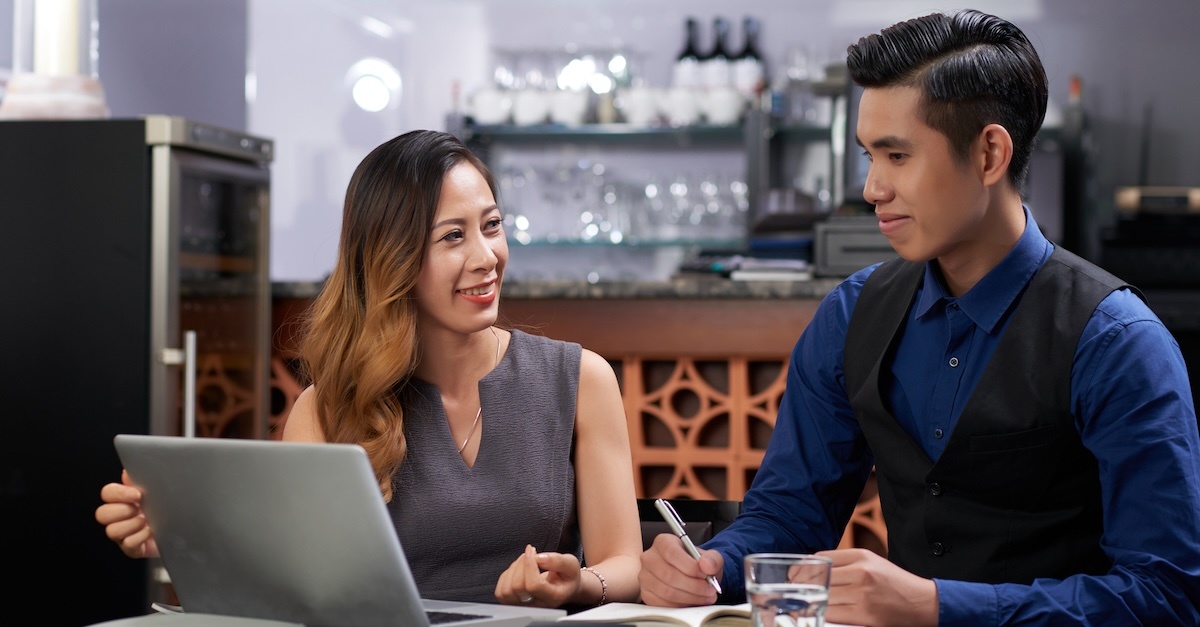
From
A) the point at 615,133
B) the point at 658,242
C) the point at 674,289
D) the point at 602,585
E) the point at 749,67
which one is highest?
the point at 749,67

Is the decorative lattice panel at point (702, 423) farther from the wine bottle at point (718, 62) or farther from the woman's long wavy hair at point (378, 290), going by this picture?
the wine bottle at point (718, 62)

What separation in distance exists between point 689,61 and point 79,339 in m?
3.16

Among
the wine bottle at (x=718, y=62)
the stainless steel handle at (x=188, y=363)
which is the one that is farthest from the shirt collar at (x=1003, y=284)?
the wine bottle at (x=718, y=62)

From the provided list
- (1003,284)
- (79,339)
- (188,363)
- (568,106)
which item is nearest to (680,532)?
(1003,284)

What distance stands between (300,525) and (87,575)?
2105 millimetres

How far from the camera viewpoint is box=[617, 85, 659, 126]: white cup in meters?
5.25

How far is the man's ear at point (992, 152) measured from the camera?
1.41 metres

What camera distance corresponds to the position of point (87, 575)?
9.43 feet

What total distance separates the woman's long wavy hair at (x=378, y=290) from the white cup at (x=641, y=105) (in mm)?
3561

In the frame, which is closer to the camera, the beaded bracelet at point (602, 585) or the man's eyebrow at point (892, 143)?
the man's eyebrow at point (892, 143)

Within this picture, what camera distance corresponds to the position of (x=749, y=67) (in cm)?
528

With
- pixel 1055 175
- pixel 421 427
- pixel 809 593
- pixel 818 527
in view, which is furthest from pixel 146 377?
pixel 1055 175

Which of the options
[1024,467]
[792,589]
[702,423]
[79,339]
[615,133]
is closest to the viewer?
[792,589]

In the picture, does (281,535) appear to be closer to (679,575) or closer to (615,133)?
(679,575)
